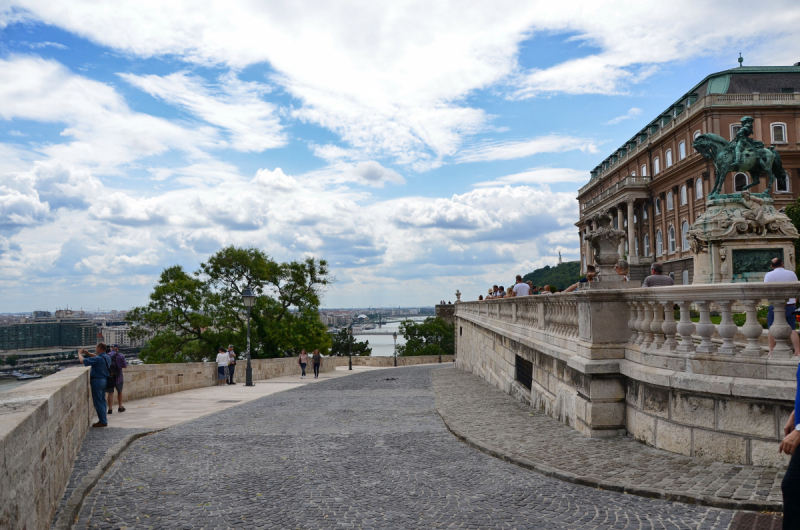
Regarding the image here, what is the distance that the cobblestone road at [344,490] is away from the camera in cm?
465

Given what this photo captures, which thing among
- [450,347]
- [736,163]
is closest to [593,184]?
[450,347]

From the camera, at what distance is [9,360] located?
2362 centimetres

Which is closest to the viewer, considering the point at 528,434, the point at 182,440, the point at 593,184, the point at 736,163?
the point at 528,434

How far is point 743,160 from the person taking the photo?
1764 cm

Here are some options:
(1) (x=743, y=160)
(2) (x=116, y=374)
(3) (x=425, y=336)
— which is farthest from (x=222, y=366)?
(3) (x=425, y=336)

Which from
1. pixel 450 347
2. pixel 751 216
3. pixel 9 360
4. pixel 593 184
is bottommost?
pixel 450 347

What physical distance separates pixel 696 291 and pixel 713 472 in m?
1.74

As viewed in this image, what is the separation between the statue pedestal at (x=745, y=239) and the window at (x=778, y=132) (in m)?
37.2

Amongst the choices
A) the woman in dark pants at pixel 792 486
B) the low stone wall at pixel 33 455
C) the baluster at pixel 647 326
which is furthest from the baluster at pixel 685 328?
the low stone wall at pixel 33 455

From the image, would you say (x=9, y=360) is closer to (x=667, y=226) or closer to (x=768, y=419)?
(x=768, y=419)

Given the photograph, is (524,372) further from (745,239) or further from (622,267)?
(745,239)

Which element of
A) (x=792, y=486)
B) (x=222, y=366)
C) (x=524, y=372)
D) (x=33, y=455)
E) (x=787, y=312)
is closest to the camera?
(x=792, y=486)

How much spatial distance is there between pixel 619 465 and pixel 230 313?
37006 millimetres

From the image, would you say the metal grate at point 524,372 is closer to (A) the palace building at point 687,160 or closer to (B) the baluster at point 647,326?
(B) the baluster at point 647,326
